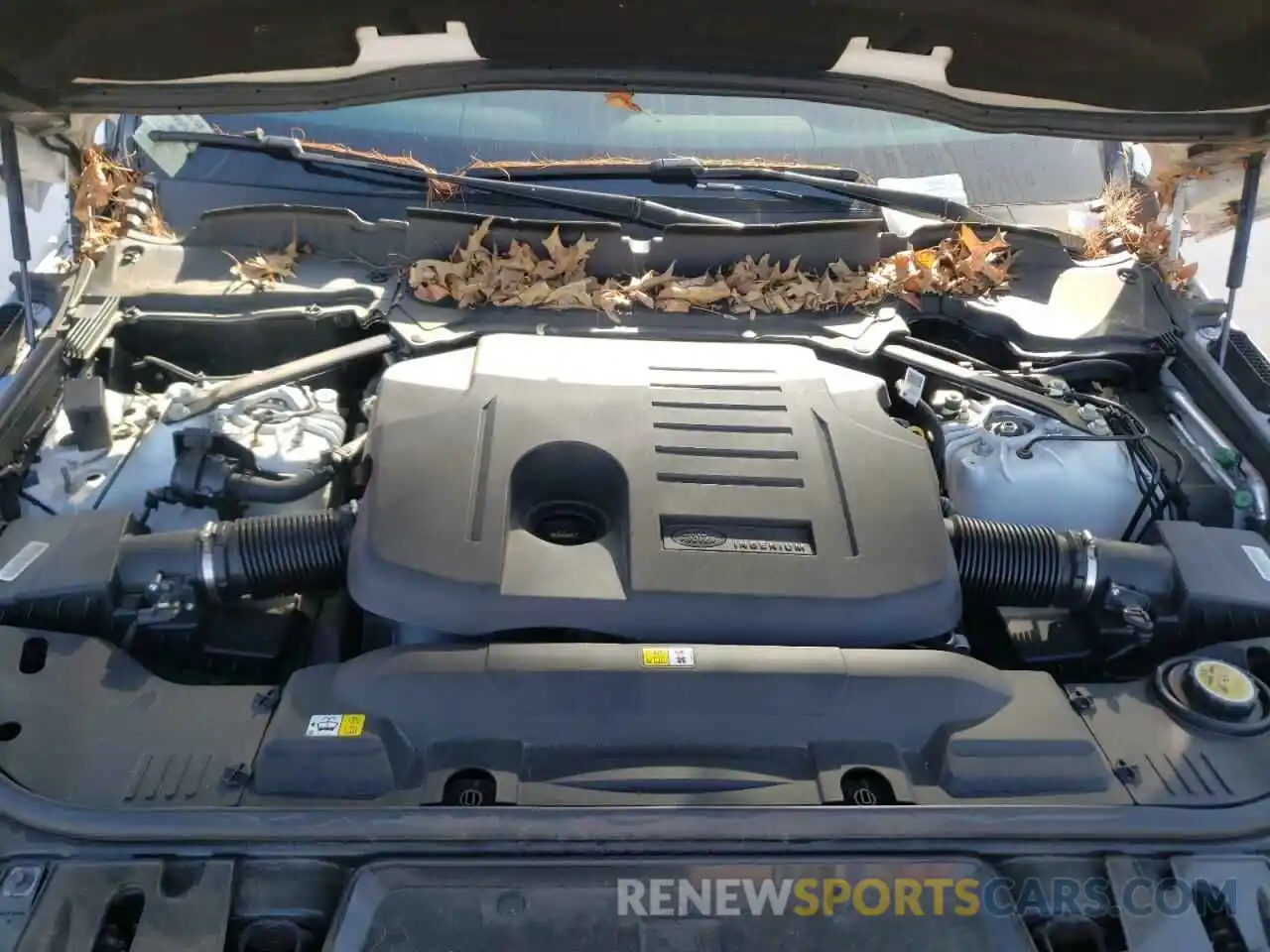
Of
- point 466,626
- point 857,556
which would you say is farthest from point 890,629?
point 466,626

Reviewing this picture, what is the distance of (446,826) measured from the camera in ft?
4.42

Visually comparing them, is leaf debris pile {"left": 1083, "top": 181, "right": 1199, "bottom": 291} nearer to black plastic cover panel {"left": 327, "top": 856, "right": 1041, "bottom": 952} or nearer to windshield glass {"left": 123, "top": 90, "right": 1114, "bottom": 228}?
windshield glass {"left": 123, "top": 90, "right": 1114, "bottom": 228}

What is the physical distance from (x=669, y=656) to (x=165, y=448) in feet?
3.50

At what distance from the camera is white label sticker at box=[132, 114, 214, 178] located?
259cm

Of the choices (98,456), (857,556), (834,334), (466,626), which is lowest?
(466,626)

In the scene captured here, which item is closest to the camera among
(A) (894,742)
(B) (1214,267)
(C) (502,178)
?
(A) (894,742)

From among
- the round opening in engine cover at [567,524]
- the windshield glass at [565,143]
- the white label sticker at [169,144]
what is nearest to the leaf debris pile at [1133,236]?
the windshield glass at [565,143]

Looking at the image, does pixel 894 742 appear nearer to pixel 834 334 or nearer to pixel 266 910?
pixel 266 910

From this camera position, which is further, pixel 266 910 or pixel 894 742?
pixel 894 742

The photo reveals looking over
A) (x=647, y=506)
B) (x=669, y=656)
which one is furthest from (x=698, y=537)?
(x=669, y=656)

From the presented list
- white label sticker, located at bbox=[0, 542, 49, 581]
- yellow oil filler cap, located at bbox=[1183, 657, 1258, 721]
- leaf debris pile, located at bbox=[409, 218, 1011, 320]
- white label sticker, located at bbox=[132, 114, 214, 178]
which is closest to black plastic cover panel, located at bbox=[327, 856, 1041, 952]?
yellow oil filler cap, located at bbox=[1183, 657, 1258, 721]

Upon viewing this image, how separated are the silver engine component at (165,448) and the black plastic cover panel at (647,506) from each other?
0.25 metres

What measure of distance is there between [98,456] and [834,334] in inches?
56.1

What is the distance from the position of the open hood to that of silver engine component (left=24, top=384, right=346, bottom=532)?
0.54m
